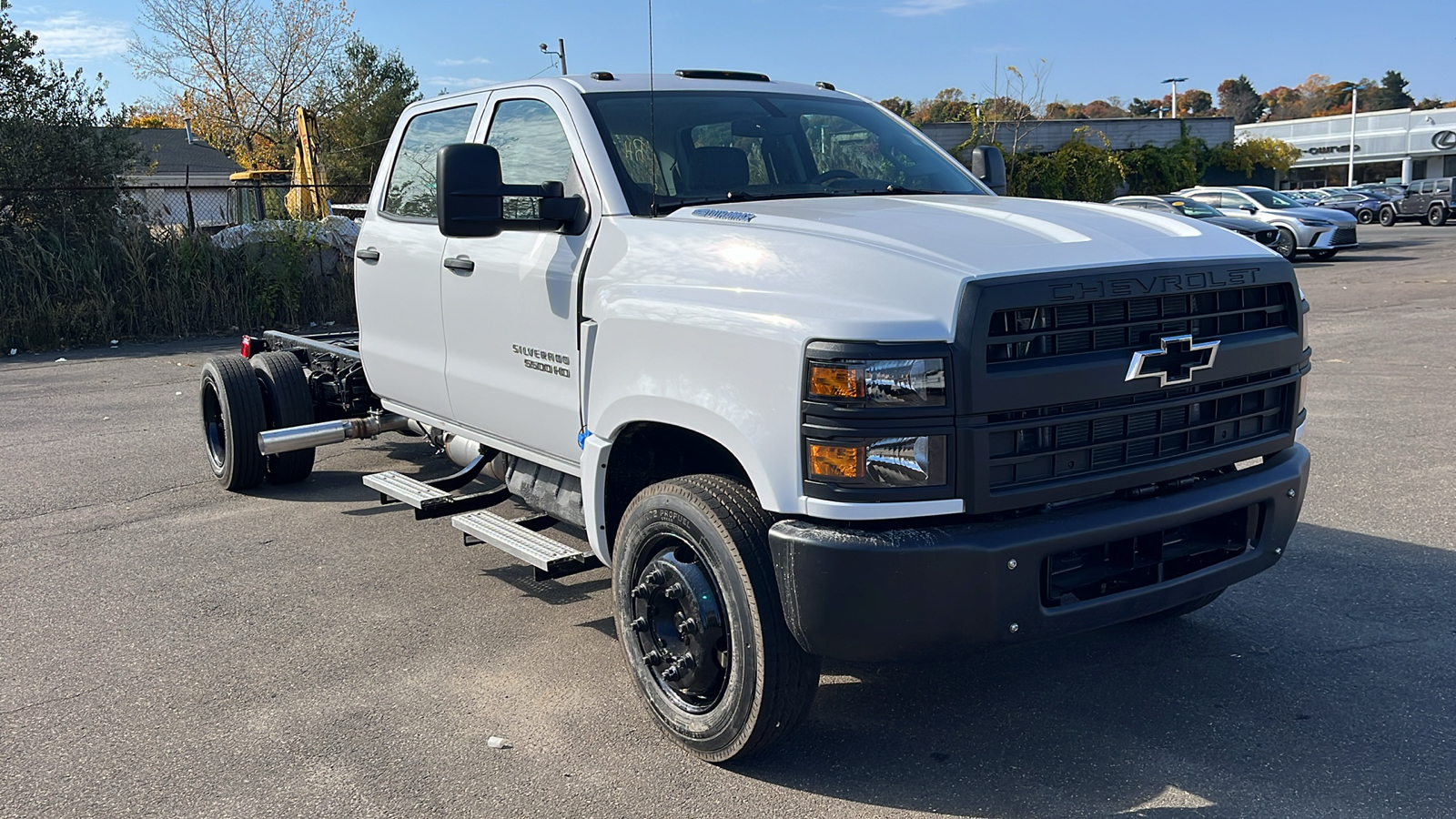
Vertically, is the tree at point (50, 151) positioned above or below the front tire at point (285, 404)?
above

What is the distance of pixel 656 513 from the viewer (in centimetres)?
347

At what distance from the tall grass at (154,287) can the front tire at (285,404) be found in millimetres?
9076

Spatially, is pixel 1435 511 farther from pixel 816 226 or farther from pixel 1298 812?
pixel 816 226

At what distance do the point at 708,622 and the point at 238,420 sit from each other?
14.5 ft

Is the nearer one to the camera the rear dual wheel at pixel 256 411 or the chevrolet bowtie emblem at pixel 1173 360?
the chevrolet bowtie emblem at pixel 1173 360

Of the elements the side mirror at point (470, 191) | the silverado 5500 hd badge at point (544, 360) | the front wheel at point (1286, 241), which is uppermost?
the side mirror at point (470, 191)

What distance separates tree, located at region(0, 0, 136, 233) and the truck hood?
51.1ft

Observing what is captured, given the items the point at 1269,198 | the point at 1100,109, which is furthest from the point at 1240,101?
the point at 1269,198

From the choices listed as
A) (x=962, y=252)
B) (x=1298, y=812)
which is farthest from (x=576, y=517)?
(x=1298, y=812)

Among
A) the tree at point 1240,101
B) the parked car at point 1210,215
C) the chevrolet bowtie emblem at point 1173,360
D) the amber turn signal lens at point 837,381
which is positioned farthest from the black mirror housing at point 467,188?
the tree at point 1240,101

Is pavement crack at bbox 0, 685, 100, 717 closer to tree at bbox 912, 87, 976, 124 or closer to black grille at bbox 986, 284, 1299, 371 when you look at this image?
black grille at bbox 986, 284, 1299, 371

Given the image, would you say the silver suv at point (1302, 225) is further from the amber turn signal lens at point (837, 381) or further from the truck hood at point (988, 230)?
the amber turn signal lens at point (837, 381)

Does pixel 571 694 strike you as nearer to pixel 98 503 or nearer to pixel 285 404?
pixel 285 404

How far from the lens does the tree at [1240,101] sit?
124 metres
